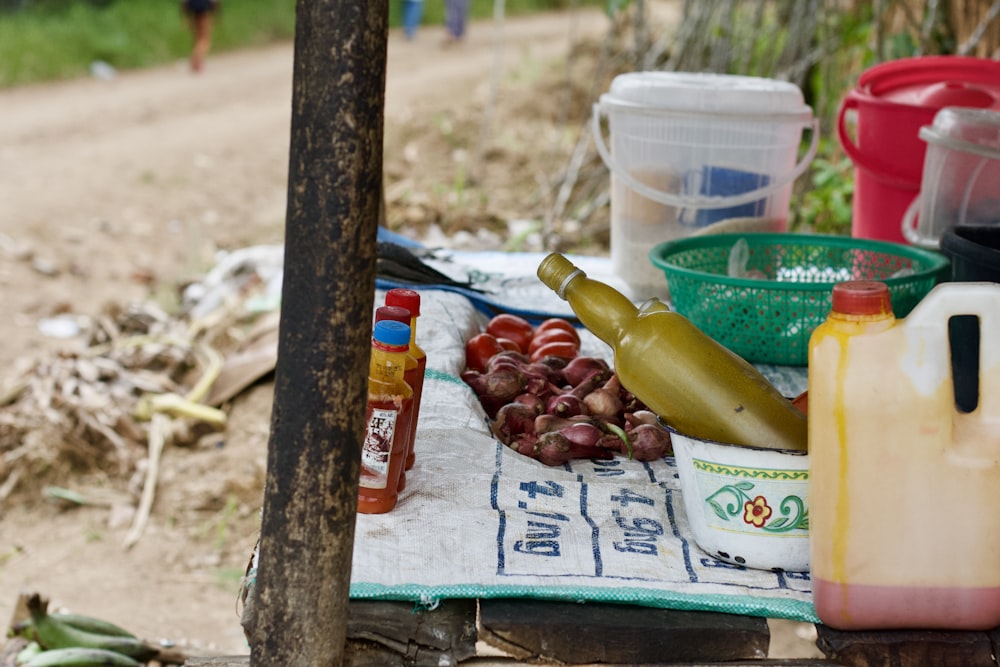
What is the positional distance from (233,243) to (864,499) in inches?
236

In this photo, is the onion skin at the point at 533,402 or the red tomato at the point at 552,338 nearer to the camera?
the onion skin at the point at 533,402

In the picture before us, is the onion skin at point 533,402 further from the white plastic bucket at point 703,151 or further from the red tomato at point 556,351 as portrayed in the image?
the white plastic bucket at point 703,151

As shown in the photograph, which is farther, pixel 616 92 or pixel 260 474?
pixel 260 474

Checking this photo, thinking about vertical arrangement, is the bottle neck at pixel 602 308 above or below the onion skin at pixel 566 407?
above

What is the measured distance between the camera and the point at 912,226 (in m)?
2.85

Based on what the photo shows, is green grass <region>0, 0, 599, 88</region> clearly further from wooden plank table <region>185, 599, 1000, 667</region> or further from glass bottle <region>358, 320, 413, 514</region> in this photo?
wooden plank table <region>185, 599, 1000, 667</region>

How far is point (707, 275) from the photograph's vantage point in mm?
2330

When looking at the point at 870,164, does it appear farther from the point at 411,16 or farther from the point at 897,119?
the point at 411,16

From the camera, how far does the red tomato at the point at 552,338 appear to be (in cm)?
249

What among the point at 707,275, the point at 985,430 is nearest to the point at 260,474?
the point at 707,275

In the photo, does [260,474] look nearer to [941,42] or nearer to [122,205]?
[941,42]

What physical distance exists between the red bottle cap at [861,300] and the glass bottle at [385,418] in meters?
0.63

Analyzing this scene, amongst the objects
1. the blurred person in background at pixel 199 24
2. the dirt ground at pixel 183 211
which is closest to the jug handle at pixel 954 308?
the dirt ground at pixel 183 211

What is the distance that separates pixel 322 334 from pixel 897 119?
2171mm
